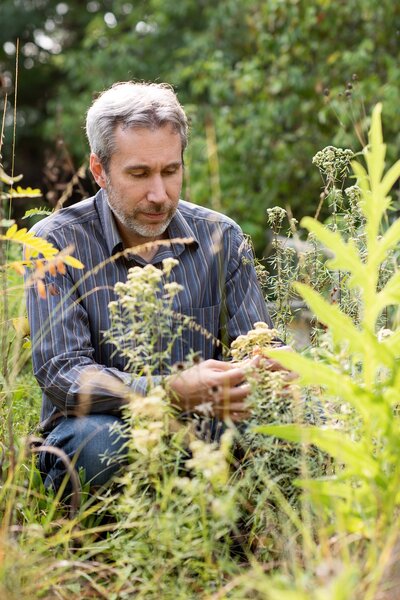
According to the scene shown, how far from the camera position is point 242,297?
3.25m

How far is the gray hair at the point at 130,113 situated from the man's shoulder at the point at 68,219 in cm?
16

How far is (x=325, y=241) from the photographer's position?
6.97 ft

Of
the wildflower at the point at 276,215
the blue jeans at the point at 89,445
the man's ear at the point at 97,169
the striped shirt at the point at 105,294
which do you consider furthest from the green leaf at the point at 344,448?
the man's ear at the point at 97,169

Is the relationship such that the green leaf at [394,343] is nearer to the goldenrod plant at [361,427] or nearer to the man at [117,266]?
the goldenrod plant at [361,427]

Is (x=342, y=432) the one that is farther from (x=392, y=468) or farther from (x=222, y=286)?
(x=222, y=286)

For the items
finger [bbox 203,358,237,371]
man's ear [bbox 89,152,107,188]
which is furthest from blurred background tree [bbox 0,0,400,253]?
finger [bbox 203,358,237,371]

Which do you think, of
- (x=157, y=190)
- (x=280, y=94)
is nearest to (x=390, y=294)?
(x=157, y=190)

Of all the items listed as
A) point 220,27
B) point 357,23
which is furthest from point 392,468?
point 220,27

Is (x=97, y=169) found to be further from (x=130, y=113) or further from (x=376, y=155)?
(x=376, y=155)

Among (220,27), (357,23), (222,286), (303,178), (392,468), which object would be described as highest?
(220,27)

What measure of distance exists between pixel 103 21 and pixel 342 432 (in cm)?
1172

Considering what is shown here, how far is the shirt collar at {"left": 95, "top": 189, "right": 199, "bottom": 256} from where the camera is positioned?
317 cm

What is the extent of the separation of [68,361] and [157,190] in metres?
0.64

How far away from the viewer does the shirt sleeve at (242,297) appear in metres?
3.21
